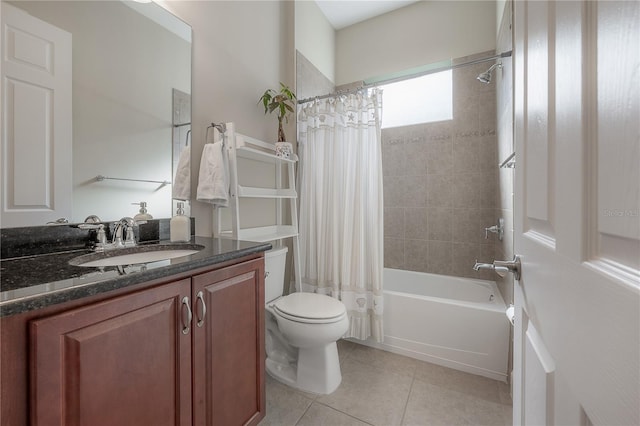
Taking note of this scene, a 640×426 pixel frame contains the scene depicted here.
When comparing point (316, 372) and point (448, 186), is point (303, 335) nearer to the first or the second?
point (316, 372)

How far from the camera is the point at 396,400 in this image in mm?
1497

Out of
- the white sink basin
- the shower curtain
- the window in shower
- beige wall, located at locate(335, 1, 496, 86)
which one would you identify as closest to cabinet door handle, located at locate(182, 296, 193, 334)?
the white sink basin

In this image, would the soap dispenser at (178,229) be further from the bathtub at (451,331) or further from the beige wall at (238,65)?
the bathtub at (451,331)

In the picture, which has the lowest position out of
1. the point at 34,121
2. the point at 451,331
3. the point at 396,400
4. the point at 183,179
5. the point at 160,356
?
the point at 396,400

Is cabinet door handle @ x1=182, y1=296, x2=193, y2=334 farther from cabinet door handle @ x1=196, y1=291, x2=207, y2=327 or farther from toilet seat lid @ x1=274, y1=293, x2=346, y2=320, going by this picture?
toilet seat lid @ x1=274, y1=293, x2=346, y2=320

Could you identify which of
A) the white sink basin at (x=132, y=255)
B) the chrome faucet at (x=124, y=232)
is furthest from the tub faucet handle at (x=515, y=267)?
the chrome faucet at (x=124, y=232)

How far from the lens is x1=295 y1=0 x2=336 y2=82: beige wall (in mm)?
2283

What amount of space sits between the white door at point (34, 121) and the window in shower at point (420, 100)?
7.47 ft

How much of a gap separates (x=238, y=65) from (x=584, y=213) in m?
2.00

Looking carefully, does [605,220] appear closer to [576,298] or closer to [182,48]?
[576,298]

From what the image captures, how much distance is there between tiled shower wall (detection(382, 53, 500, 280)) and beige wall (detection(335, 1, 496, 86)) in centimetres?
19

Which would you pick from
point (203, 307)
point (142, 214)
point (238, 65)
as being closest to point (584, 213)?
point (203, 307)

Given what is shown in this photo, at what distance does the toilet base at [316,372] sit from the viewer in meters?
1.57

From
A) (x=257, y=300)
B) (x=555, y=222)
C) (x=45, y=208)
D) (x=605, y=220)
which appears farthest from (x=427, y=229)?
(x=45, y=208)
